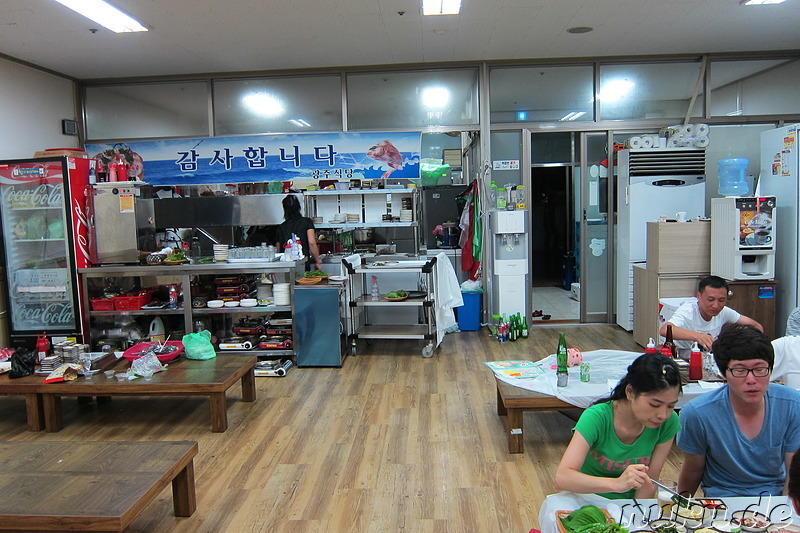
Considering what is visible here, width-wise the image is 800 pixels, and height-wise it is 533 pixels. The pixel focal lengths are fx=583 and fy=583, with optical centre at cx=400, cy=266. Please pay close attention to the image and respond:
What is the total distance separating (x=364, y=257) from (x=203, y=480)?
392cm

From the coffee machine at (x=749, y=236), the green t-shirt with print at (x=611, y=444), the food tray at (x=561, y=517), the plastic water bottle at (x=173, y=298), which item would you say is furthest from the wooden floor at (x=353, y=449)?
the coffee machine at (x=749, y=236)

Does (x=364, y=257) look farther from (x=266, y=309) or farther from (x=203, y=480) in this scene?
(x=203, y=480)

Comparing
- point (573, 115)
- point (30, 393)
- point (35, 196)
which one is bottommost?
point (30, 393)

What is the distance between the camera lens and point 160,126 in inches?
293

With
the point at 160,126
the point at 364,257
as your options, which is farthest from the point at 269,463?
the point at 160,126

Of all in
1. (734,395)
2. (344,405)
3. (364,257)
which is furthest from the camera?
(364,257)

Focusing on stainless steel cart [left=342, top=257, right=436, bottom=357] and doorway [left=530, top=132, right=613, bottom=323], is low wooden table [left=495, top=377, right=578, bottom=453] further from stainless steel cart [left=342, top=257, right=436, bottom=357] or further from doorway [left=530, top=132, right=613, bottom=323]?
doorway [left=530, top=132, right=613, bottom=323]

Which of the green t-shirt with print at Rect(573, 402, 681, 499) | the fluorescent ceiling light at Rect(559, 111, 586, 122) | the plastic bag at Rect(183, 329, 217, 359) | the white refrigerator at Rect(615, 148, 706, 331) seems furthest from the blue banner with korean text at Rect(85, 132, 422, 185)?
the green t-shirt with print at Rect(573, 402, 681, 499)

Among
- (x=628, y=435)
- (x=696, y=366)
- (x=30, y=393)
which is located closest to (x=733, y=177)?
(x=696, y=366)

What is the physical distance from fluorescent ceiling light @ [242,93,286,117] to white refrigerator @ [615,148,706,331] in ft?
13.9

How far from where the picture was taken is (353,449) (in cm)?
381

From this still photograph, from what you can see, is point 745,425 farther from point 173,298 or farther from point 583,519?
point 173,298

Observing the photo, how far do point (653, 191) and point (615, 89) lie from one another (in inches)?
55.7

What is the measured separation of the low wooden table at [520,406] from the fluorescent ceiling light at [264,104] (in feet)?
16.5
